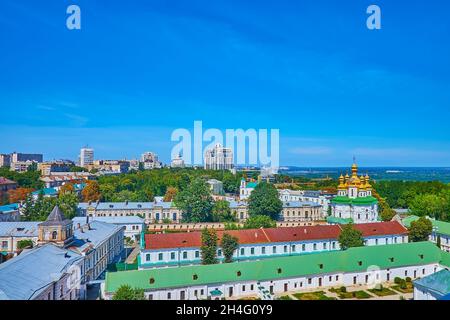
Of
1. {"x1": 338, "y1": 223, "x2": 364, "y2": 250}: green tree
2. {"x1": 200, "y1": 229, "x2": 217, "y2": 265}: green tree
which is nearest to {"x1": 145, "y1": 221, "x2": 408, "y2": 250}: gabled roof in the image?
{"x1": 200, "y1": 229, "x2": 217, "y2": 265}: green tree

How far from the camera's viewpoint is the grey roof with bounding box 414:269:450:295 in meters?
8.72

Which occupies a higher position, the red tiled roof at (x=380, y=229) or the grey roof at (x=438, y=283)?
the red tiled roof at (x=380, y=229)

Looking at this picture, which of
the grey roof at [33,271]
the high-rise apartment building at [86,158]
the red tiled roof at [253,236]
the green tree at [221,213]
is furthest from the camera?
the high-rise apartment building at [86,158]

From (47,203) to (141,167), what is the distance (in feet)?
82.8

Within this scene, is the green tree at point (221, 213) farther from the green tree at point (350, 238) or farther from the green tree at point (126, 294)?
the green tree at point (126, 294)

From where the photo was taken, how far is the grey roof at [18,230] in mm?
14309

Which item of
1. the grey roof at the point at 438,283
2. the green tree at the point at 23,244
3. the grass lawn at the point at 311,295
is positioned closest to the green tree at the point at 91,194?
the green tree at the point at 23,244

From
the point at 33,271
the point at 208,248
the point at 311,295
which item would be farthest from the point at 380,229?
the point at 33,271

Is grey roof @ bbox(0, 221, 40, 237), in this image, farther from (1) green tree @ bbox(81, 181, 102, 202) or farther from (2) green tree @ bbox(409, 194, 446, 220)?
(2) green tree @ bbox(409, 194, 446, 220)

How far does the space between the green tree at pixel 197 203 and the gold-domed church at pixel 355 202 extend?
6514mm

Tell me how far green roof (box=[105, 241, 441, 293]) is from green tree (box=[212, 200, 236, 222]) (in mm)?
10420

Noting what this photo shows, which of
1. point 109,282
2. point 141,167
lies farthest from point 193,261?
point 141,167
